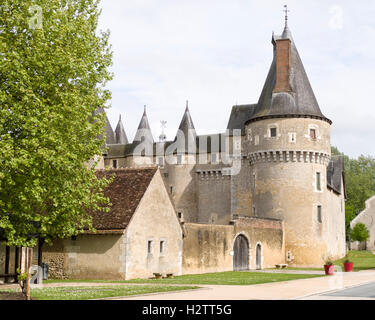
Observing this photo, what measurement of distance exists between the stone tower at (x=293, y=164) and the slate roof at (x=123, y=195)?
18750 millimetres

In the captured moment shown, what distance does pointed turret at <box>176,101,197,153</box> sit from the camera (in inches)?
2206

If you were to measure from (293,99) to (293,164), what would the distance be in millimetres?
5202

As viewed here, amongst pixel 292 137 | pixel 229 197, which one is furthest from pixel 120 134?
pixel 292 137

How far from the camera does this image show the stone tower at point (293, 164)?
42.6m

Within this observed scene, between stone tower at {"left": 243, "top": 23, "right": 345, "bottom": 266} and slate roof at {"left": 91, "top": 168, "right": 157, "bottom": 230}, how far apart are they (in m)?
18.8

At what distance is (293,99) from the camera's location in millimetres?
43625

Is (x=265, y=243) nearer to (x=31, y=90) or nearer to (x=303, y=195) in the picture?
(x=303, y=195)

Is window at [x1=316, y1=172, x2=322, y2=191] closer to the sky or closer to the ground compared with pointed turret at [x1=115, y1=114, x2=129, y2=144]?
closer to the ground

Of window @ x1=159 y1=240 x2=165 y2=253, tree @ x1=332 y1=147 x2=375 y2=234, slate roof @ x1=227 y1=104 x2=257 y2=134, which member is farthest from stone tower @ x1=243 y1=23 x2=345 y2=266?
A: tree @ x1=332 y1=147 x2=375 y2=234

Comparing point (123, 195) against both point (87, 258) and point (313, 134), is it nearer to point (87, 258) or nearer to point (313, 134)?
point (87, 258)

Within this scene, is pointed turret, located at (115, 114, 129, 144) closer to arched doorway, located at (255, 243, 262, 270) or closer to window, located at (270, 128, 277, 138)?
window, located at (270, 128, 277, 138)

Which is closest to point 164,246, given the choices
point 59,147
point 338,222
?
point 59,147

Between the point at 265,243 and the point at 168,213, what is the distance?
13.5 metres

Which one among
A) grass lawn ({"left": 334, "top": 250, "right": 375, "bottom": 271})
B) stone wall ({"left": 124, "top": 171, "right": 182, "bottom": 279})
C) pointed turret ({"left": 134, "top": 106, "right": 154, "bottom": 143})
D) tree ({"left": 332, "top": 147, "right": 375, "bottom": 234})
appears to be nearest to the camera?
stone wall ({"left": 124, "top": 171, "right": 182, "bottom": 279})
